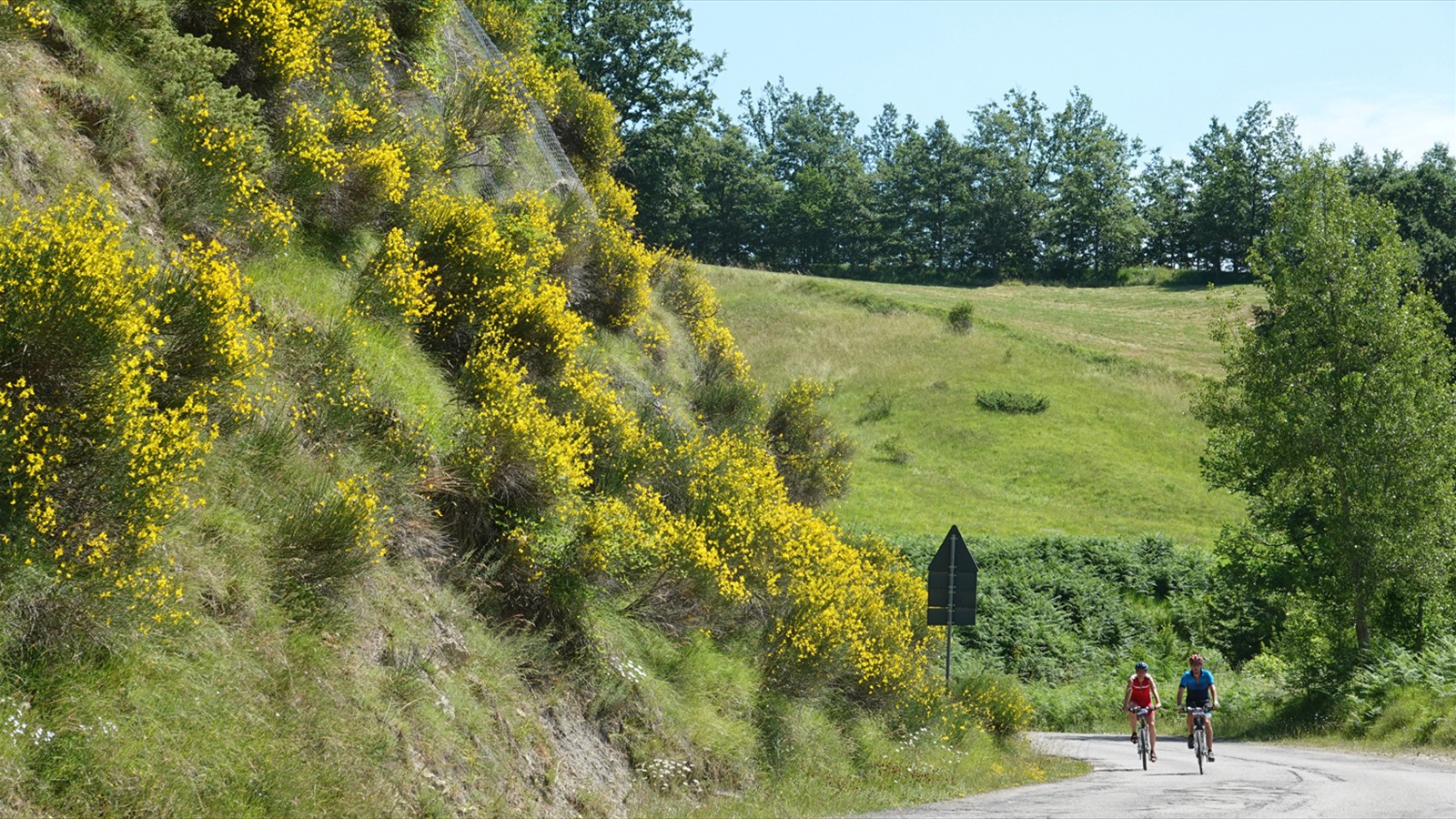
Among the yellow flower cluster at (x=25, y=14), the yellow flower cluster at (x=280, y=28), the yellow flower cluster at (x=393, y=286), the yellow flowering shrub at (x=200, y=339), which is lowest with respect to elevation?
the yellow flowering shrub at (x=200, y=339)

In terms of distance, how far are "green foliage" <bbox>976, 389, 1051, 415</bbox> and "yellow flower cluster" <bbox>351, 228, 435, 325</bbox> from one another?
45.8m

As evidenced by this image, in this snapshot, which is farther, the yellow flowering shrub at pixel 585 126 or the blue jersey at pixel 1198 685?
the yellow flowering shrub at pixel 585 126

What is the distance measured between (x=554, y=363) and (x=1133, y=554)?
29.3 m

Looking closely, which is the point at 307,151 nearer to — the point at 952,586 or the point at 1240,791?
the point at 952,586

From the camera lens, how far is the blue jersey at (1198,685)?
650 inches

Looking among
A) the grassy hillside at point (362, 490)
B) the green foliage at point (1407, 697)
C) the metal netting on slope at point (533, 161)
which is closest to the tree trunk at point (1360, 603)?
the green foliage at point (1407, 697)

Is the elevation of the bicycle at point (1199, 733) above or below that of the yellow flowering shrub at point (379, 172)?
below

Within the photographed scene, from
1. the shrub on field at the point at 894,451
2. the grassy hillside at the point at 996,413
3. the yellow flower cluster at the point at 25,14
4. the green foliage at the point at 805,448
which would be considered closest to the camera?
the yellow flower cluster at the point at 25,14

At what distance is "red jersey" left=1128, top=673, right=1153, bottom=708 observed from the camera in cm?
1791

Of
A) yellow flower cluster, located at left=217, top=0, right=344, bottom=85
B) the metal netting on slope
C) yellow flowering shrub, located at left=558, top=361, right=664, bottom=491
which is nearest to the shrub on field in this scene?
the metal netting on slope

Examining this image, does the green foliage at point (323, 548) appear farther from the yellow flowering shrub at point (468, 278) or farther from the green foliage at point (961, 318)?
the green foliage at point (961, 318)

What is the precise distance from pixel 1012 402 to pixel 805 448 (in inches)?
1342

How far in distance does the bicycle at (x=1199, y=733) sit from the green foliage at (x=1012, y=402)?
38494mm

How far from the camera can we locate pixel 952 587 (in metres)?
16.8
